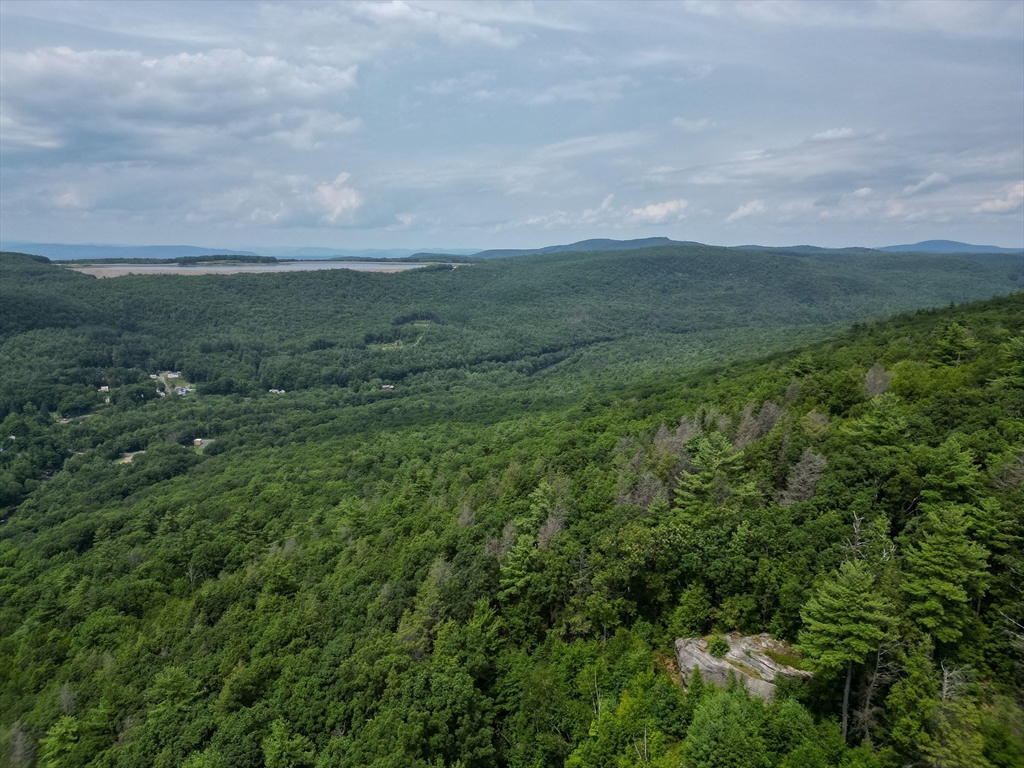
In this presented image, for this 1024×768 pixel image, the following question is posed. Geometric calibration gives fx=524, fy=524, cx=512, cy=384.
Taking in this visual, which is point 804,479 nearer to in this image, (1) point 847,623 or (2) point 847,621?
(2) point 847,621

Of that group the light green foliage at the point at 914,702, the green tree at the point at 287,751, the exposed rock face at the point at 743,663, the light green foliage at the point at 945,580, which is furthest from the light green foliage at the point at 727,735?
the green tree at the point at 287,751

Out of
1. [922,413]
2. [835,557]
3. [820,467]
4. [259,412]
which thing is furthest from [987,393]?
[259,412]

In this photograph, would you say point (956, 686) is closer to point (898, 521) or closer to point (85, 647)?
point (898, 521)

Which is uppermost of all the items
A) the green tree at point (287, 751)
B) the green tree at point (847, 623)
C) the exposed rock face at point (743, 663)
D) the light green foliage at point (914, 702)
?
the green tree at point (847, 623)

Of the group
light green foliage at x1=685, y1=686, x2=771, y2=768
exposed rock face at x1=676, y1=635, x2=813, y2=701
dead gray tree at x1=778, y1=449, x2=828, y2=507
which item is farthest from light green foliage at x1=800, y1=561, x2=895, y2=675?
dead gray tree at x1=778, y1=449, x2=828, y2=507

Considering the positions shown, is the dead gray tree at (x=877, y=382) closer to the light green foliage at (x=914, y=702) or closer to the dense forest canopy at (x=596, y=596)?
the dense forest canopy at (x=596, y=596)
